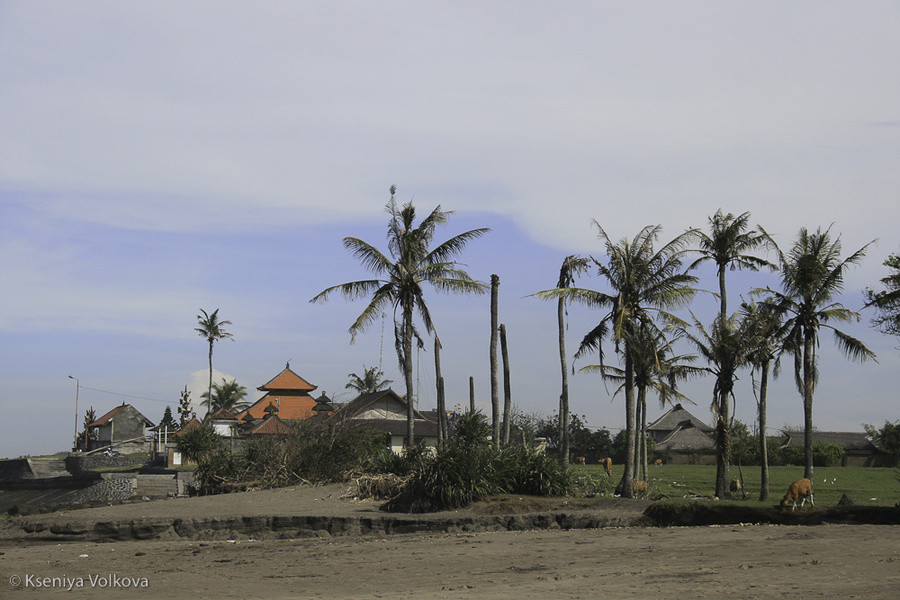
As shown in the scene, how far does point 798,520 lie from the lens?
53.6ft

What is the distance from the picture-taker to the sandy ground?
33.9 ft

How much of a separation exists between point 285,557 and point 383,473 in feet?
33.2

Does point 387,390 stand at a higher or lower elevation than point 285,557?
higher

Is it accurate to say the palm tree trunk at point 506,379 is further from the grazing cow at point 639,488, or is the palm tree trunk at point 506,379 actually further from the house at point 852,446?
the house at point 852,446

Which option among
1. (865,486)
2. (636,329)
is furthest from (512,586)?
(865,486)

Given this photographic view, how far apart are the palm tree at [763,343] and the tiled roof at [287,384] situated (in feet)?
155

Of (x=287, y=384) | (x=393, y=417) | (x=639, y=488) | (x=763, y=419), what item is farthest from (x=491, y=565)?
(x=287, y=384)

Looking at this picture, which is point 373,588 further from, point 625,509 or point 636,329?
point 636,329

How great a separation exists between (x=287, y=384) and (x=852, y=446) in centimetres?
4969

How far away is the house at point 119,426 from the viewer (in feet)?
266

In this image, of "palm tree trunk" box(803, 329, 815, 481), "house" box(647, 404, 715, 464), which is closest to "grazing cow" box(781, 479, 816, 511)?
"palm tree trunk" box(803, 329, 815, 481)

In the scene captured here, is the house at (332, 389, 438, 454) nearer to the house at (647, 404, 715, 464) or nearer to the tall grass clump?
the house at (647, 404, 715, 464)

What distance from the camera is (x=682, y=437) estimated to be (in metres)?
70.0

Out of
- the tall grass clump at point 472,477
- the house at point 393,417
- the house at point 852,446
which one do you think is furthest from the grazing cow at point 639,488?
the house at point 852,446
